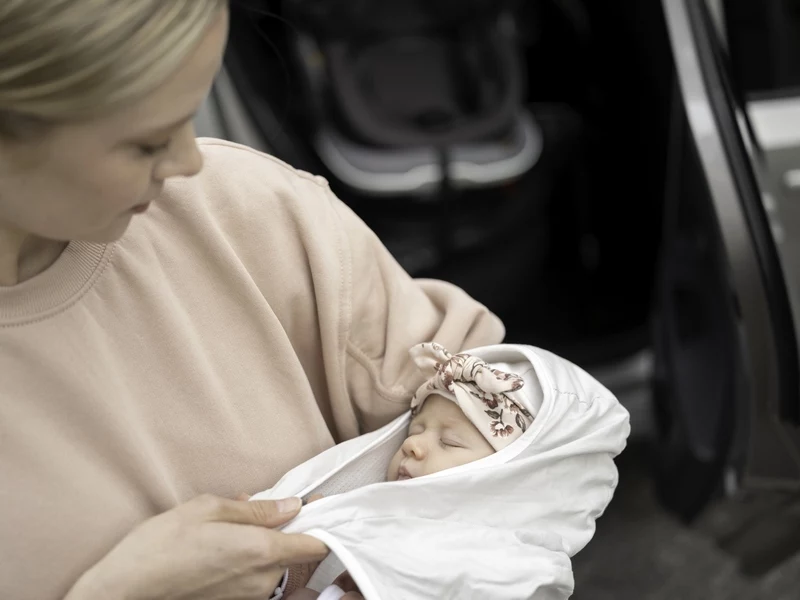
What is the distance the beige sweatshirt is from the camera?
883 millimetres

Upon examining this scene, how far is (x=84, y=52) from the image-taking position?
66 cm

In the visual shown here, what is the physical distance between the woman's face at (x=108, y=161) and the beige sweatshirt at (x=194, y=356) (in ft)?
0.45

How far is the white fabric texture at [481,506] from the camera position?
0.98 m

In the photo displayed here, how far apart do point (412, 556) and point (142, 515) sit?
290 mm

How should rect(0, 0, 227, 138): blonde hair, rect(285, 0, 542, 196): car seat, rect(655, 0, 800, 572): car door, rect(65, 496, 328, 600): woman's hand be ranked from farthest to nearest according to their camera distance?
1. rect(285, 0, 542, 196): car seat
2. rect(655, 0, 800, 572): car door
3. rect(65, 496, 328, 600): woman's hand
4. rect(0, 0, 227, 138): blonde hair

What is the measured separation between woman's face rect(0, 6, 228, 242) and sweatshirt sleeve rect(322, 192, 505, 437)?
36 centimetres

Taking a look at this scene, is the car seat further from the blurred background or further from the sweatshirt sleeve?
the sweatshirt sleeve

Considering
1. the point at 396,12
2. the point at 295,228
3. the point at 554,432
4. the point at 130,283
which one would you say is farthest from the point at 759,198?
the point at 396,12

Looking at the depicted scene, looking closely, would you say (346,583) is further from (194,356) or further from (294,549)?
(194,356)

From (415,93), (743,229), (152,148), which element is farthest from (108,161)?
(415,93)

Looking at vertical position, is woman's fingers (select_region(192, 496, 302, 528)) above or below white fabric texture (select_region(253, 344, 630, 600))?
above

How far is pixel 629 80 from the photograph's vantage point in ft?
9.04

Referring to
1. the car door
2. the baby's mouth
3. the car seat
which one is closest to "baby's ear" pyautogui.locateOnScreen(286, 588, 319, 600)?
the baby's mouth

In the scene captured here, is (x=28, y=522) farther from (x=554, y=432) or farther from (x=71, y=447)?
(x=554, y=432)
